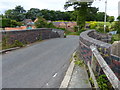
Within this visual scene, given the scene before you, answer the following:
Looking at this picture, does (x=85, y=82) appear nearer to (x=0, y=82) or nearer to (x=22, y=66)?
(x=0, y=82)

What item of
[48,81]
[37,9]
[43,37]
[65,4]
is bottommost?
[48,81]

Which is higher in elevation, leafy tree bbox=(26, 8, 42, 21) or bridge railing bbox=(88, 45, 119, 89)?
leafy tree bbox=(26, 8, 42, 21)

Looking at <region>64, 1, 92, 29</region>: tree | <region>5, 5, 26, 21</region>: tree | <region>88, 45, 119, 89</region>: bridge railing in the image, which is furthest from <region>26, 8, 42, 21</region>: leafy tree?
<region>88, 45, 119, 89</region>: bridge railing

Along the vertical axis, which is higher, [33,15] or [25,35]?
[33,15]

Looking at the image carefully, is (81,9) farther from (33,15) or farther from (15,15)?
(33,15)

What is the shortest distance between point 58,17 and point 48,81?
240 ft

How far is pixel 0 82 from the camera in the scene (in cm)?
389

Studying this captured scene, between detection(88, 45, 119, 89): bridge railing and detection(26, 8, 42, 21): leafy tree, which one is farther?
detection(26, 8, 42, 21): leafy tree

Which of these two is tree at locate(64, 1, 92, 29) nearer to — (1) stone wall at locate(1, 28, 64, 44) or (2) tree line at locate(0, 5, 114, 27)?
(2) tree line at locate(0, 5, 114, 27)

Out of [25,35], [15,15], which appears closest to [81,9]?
[25,35]

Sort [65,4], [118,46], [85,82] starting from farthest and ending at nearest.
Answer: [65,4] → [85,82] → [118,46]

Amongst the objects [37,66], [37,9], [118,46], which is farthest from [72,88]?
[37,9]

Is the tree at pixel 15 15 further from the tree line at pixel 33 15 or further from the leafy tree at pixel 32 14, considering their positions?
the leafy tree at pixel 32 14

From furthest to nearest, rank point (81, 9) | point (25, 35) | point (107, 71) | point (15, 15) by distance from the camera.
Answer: point (15, 15) < point (81, 9) < point (25, 35) < point (107, 71)
